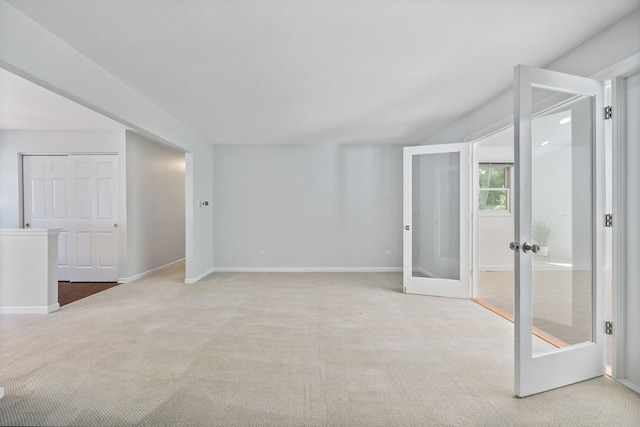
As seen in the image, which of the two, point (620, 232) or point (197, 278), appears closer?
point (620, 232)

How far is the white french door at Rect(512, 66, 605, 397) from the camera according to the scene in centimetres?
201

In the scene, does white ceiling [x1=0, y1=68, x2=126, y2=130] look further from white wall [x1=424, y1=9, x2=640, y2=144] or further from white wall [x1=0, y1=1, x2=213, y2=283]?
white wall [x1=424, y1=9, x2=640, y2=144]

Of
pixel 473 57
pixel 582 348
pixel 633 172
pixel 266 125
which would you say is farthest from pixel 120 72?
pixel 582 348

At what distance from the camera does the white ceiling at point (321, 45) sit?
2033 millimetres

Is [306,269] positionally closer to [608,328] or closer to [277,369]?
[277,369]

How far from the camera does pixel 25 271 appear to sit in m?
3.74

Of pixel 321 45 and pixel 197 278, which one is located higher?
pixel 321 45

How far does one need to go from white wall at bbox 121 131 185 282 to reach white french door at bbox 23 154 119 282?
0.24m

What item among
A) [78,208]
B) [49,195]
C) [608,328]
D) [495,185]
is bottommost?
[608,328]

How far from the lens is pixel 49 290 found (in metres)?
3.74

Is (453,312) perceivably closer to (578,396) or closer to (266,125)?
(578,396)

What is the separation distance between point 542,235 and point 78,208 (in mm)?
6691

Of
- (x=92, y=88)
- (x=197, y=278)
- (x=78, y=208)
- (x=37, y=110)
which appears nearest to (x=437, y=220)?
(x=197, y=278)

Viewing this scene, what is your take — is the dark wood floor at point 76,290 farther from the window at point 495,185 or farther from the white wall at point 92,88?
the window at point 495,185
